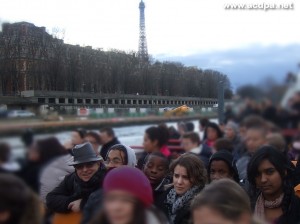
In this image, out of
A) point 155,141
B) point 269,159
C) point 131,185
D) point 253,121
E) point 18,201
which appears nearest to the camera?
point 18,201

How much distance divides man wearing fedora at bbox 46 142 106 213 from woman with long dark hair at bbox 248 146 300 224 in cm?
118

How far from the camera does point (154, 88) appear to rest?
7.48 feet

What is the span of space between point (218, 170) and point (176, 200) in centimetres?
73

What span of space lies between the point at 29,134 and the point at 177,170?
189 centimetres

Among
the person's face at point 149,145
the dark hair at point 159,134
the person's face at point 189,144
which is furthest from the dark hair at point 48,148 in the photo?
the person's face at point 189,144

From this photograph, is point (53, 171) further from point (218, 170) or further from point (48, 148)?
point (218, 170)

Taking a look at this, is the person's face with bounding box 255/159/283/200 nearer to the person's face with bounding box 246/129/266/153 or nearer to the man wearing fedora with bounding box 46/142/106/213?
the person's face with bounding box 246/129/266/153

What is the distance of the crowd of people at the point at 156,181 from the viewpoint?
1.59 meters

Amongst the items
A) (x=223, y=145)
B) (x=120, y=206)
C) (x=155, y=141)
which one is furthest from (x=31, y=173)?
(x=223, y=145)

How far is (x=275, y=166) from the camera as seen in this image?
9.47 feet

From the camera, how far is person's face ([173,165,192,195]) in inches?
121

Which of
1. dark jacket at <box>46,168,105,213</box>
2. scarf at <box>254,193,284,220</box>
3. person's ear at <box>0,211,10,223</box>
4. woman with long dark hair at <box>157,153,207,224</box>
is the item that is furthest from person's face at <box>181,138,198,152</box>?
person's ear at <box>0,211,10,223</box>

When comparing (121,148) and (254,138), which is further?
(121,148)

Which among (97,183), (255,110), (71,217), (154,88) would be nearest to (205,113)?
(154,88)
